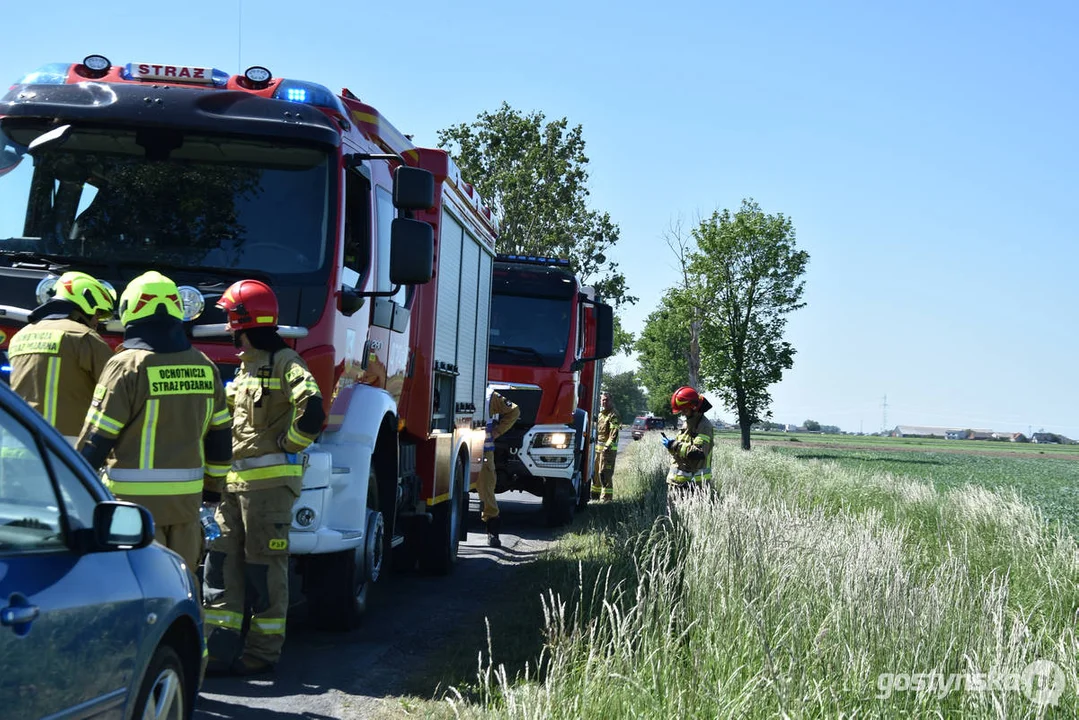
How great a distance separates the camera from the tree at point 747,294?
52188 mm

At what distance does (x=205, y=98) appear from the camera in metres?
6.86

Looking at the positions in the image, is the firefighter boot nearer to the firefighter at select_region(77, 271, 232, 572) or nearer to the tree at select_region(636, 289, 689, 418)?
the firefighter at select_region(77, 271, 232, 572)

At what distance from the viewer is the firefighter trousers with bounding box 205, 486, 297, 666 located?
6336 mm

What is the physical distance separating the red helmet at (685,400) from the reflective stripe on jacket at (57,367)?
21.3ft

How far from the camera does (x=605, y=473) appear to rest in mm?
20391

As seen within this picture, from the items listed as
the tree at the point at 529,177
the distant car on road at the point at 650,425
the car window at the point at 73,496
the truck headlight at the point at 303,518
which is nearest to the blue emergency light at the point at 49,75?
the truck headlight at the point at 303,518

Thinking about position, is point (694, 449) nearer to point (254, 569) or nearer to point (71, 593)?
point (254, 569)

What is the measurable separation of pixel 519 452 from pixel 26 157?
9144 mm

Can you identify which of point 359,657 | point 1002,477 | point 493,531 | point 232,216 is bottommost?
point 359,657

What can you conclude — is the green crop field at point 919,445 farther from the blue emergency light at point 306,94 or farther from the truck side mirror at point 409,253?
the blue emergency light at point 306,94

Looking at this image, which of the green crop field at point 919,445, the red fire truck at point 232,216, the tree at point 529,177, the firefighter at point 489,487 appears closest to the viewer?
the red fire truck at point 232,216

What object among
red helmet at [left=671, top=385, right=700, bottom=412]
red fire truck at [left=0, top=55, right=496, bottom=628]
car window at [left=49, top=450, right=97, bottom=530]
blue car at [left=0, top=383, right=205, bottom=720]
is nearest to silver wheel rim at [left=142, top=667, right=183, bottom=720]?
blue car at [left=0, top=383, right=205, bottom=720]

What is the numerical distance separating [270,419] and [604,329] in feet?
31.3

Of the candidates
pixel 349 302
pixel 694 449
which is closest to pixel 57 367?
pixel 349 302
